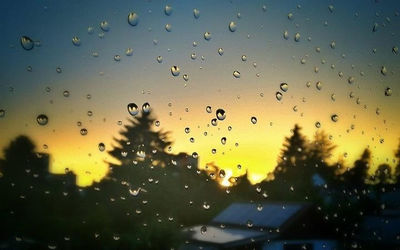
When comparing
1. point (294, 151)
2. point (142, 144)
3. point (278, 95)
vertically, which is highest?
point (278, 95)

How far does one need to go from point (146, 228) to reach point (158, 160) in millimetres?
326

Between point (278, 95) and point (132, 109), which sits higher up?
point (278, 95)

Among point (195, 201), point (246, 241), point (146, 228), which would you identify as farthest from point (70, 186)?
point (246, 241)

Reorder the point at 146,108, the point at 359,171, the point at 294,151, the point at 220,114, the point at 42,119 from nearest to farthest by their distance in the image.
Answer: the point at 42,119, the point at 146,108, the point at 220,114, the point at 294,151, the point at 359,171

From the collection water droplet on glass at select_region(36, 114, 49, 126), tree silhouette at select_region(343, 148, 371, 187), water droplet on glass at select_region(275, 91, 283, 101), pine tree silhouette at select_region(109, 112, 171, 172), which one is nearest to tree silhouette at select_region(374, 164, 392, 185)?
tree silhouette at select_region(343, 148, 371, 187)

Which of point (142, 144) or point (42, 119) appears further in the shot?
point (142, 144)

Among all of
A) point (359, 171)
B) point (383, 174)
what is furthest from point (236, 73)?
point (383, 174)

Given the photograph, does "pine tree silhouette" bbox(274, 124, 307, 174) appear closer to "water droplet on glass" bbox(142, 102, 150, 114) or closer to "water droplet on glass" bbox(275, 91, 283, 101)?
"water droplet on glass" bbox(275, 91, 283, 101)

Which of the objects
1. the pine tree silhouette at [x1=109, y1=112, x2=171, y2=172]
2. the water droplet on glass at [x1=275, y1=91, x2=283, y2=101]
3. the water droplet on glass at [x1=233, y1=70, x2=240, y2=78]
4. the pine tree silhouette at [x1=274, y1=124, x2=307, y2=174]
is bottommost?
the pine tree silhouette at [x1=109, y1=112, x2=171, y2=172]

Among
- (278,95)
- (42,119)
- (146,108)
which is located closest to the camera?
(42,119)

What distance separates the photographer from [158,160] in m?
1.95

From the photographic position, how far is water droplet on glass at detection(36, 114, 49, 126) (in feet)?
5.76

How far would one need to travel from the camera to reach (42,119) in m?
1.77

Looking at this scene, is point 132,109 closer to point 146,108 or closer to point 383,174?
point 146,108
